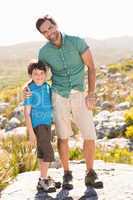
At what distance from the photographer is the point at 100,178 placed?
8461 mm

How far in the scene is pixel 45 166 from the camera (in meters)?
7.97

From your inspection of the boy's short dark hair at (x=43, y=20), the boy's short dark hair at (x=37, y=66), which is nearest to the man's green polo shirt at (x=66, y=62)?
the boy's short dark hair at (x=37, y=66)

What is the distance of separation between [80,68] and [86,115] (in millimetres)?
584

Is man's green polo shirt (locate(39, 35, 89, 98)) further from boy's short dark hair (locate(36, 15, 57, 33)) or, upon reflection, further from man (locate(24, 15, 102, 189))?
boy's short dark hair (locate(36, 15, 57, 33))

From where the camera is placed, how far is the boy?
25.5 ft

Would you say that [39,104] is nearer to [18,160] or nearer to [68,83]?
[68,83]

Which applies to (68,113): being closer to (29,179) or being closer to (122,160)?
(29,179)

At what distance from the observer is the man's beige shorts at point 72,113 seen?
7914 millimetres

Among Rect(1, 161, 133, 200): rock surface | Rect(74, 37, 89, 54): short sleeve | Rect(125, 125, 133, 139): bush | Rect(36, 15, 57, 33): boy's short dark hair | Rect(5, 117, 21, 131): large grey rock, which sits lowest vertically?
Rect(1, 161, 133, 200): rock surface

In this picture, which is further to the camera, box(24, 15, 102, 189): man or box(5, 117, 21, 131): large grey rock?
box(5, 117, 21, 131): large grey rock

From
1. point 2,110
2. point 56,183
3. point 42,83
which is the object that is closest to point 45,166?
point 56,183

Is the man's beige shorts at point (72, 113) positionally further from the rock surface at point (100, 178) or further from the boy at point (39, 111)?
the rock surface at point (100, 178)

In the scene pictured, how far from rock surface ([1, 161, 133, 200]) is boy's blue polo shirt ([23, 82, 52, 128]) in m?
0.91

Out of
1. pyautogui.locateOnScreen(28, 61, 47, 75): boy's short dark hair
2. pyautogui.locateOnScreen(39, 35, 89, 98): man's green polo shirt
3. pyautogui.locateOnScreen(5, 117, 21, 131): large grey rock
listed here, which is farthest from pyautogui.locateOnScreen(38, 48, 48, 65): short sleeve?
pyautogui.locateOnScreen(5, 117, 21, 131): large grey rock
